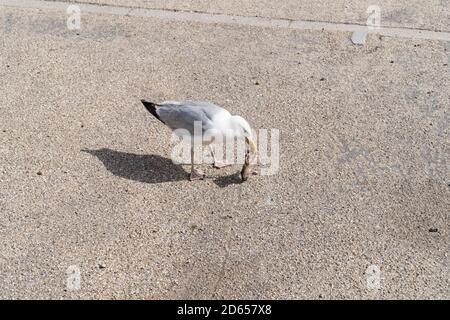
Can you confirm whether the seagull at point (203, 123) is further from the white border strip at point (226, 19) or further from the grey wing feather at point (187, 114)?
the white border strip at point (226, 19)

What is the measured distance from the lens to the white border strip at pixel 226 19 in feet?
28.8

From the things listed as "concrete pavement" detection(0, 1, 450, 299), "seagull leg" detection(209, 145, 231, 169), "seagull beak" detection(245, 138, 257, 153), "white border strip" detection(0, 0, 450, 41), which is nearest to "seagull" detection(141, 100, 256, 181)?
"seagull beak" detection(245, 138, 257, 153)

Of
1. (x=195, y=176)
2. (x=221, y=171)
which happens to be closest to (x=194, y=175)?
(x=195, y=176)

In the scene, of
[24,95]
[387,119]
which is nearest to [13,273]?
[24,95]

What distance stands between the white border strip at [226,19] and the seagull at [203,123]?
313 centimetres

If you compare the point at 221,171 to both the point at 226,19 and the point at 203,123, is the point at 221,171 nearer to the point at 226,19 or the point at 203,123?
the point at 203,123

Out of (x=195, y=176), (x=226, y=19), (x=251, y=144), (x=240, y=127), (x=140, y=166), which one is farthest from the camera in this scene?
(x=226, y=19)

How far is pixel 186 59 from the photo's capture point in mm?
8086

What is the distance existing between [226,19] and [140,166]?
3.45 m

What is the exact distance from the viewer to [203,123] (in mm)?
5988

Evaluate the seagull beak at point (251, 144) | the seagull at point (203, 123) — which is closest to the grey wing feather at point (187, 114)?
the seagull at point (203, 123)

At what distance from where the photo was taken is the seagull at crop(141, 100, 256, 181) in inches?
235
